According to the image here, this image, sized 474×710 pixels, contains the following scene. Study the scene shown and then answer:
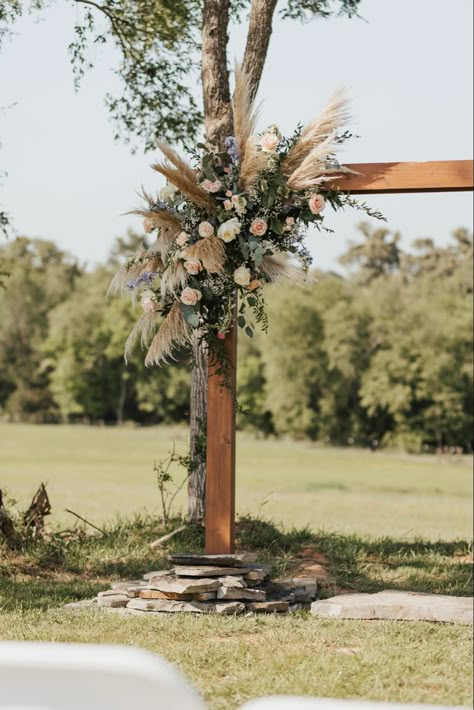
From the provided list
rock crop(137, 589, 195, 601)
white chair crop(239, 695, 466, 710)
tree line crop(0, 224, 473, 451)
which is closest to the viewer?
white chair crop(239, 695, 466, 710)

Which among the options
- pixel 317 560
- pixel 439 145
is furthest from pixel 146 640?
pixel 439 145

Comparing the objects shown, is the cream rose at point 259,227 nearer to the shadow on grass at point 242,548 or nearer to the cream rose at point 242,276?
the cream rose at point 242,276

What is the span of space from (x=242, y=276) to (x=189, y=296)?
0.36 m

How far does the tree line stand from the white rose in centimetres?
2560

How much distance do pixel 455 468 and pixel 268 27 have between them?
85.2 ft

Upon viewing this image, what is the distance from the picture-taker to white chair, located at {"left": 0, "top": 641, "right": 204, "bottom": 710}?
103 inches

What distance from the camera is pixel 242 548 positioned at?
30.6 ft

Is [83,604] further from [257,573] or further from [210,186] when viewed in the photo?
[210,186]

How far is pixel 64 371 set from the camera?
151 ft

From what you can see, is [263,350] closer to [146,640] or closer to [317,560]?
[317,560]

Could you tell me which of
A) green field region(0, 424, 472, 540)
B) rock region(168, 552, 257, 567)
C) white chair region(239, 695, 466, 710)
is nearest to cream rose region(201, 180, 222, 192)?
rock region(168, 552, 257, 567)

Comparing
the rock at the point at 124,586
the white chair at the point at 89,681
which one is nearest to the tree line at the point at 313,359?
the rock at the point at 124,586

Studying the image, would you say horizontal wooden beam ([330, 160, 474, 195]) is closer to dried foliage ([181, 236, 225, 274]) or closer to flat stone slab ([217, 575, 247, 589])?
dried foliage ([181, 236, 225, 274])

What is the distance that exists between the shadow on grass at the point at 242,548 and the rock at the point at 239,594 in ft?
3.36
